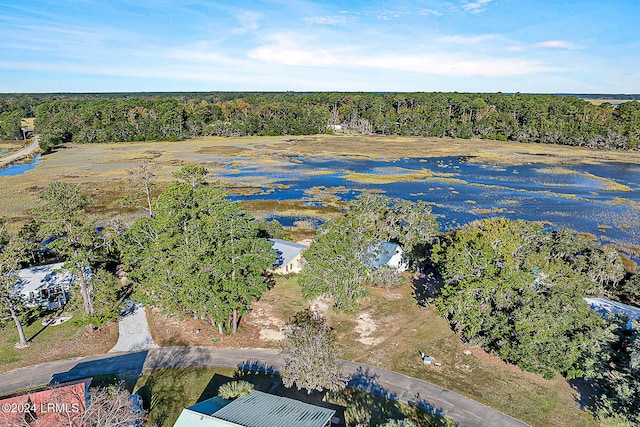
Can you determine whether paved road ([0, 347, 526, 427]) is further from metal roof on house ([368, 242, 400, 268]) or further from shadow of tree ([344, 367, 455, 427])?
metal roof on house ([368, 242, 400, 268])

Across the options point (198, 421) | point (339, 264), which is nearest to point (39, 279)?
point (198, 421)

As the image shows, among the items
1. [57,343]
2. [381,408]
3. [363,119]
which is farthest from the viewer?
[363,119]

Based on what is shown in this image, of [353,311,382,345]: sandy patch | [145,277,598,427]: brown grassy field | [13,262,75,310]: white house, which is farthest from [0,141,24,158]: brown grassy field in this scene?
[353,311,382,345]: sandy patch

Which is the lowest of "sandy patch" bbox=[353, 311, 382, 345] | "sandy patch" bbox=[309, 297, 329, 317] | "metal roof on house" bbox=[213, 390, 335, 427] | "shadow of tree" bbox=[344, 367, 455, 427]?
"shadow of tree" bbox=[344, 367, 455, 427]

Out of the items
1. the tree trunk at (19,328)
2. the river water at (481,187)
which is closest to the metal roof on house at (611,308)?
the river water at (481,187)

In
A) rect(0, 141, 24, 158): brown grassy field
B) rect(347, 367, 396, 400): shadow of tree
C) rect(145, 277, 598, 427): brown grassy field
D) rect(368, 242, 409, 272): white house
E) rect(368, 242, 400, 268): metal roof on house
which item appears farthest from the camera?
rect(0, 141, 24, 158): brown grassy field

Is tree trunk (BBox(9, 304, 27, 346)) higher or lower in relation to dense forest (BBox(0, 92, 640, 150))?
lower

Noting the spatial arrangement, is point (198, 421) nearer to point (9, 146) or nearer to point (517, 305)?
point (517, 305)

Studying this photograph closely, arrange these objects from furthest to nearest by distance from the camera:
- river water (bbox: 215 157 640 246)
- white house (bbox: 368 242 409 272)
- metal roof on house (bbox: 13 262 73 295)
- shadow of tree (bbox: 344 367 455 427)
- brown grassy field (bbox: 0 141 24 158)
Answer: brown grassy field (bbox: 0 141 24 158) → river water (bbox: 215 157 640 246) → white house (bbox: 368 242 409 272) → metal roof on house (bbox: 13 262 73 295) → shadow of tree (bbox: 344 367 455 427)
